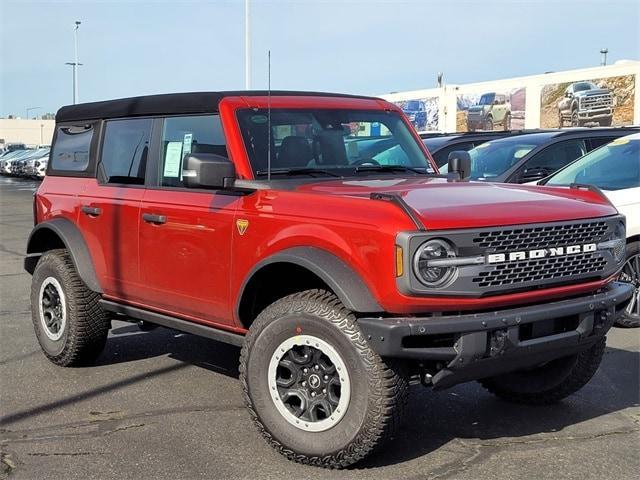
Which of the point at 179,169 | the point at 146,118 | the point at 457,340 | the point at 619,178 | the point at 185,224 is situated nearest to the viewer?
the point at 457,340

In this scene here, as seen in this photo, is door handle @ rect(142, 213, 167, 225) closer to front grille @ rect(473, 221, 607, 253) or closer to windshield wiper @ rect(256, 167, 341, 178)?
windshield wiper @ rect(256, 167, 341, 178)

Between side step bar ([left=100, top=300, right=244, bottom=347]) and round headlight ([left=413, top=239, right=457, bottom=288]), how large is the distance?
1.33 m

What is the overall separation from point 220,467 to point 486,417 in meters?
1.72

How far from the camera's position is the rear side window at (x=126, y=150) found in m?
5.45

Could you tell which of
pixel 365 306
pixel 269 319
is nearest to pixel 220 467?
pixel 269 319

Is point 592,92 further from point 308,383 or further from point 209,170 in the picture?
point 308,383

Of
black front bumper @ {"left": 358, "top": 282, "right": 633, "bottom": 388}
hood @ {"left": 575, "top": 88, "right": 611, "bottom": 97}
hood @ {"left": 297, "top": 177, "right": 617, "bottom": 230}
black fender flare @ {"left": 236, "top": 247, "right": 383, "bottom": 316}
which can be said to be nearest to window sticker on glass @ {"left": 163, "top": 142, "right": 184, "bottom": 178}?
hood @ {"left": 297, "top": 177, "right": 617, "bottom": 230}

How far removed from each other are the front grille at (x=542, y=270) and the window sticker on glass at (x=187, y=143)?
2222mm

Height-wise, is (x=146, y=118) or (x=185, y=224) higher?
(x=146, y=118)

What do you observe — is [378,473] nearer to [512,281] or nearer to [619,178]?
[512,281]

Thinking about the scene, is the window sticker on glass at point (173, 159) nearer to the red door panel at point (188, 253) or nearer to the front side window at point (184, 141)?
the front side window at point (184, 141)

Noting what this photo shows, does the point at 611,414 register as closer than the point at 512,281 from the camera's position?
No

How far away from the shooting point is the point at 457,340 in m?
3.67

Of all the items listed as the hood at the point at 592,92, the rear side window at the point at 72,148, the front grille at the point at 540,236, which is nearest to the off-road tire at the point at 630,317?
the front grille at the point at 540,236
